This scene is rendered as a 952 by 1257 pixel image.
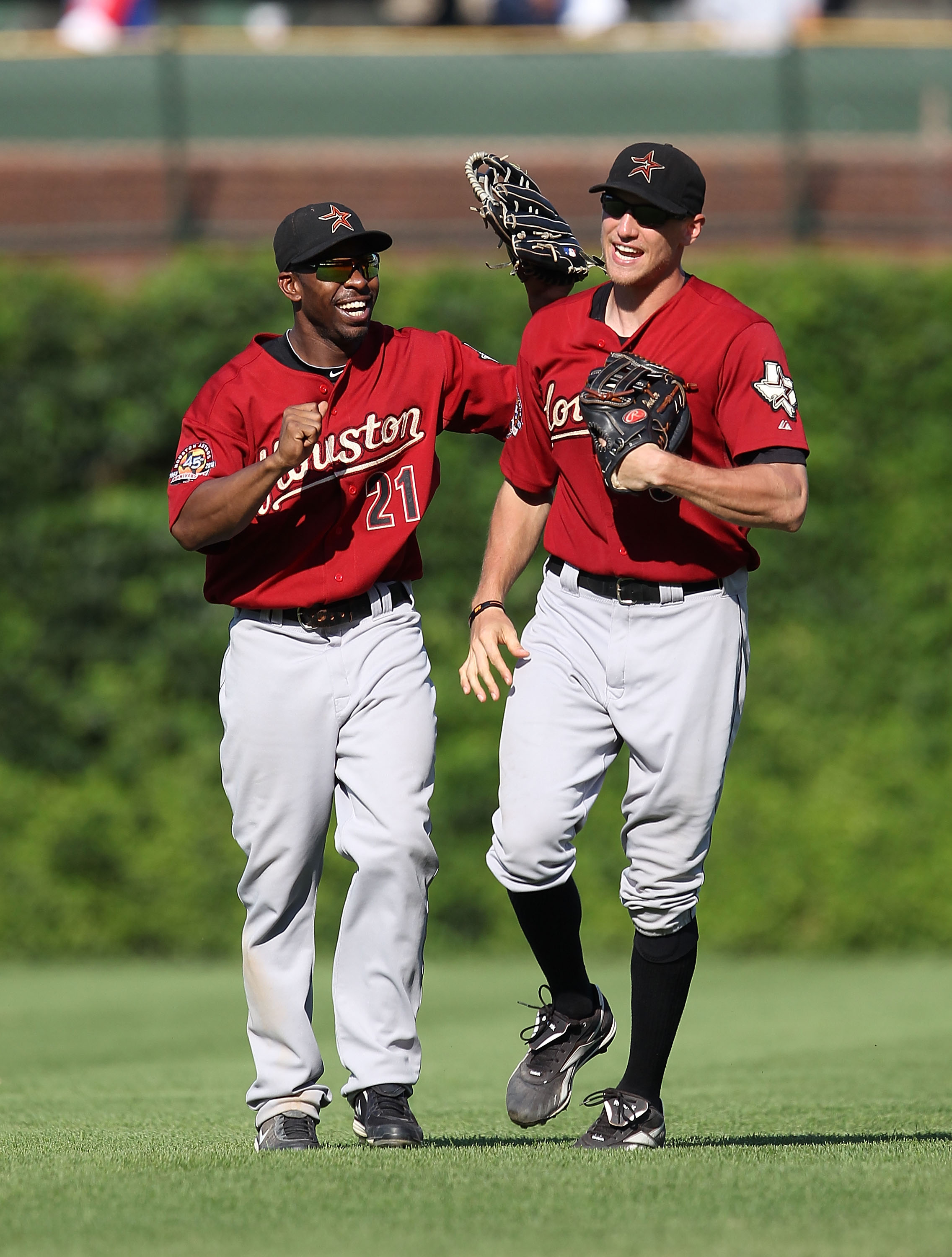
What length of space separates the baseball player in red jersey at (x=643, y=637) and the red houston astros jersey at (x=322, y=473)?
1.18 feet

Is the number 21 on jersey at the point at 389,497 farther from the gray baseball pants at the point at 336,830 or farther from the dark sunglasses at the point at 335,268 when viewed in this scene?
the dark sunglasses at the point at 335,268

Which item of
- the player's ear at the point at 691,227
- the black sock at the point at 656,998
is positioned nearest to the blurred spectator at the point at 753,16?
the player's ear at the point at 691,227

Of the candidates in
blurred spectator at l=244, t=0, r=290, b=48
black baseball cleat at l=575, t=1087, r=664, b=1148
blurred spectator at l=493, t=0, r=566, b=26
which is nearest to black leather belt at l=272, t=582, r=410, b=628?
black baseball cleat at l=575, t=1087, r=664, b=1148

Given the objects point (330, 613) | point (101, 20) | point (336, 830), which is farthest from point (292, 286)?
point (101, 20)

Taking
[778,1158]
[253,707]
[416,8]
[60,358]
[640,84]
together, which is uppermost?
[416,8]

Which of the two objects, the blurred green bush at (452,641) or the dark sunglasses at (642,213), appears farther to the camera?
the blurred green bush at (452,641)

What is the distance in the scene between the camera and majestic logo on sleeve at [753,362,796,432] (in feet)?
14.4

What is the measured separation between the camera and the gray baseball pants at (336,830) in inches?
182

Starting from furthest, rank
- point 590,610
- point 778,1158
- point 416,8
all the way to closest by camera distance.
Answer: point 416,8 < point 590,610 < point 778,1158

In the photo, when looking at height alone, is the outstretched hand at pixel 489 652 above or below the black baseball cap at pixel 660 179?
below

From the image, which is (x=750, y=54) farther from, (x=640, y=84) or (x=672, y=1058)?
(x=672, y=1058)

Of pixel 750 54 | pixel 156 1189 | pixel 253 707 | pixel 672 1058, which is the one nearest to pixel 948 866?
pixel 672 1058

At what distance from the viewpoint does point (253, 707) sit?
4684 mm

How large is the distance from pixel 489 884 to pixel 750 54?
19.7ft
